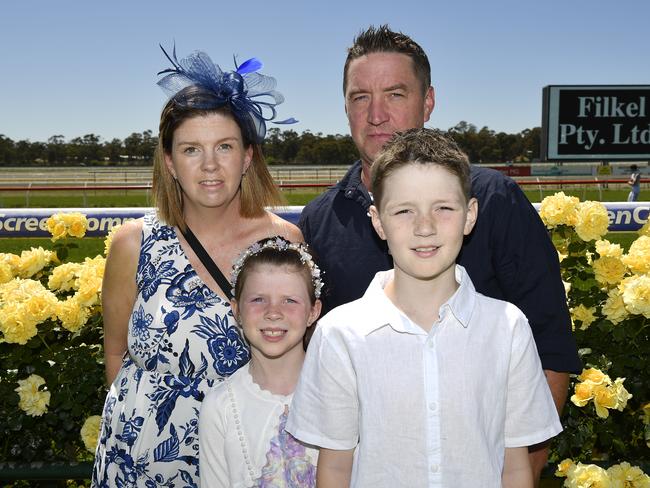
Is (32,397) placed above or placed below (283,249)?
below

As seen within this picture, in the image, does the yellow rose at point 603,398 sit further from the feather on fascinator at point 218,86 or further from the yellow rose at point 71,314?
the yellow rose at point 71,314

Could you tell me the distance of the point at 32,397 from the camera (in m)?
3.07

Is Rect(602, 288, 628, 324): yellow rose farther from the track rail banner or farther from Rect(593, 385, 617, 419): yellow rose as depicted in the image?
the track rail banner

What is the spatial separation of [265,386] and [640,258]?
2.20 meters

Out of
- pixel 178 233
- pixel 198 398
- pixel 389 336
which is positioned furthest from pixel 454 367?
pixel 178 233

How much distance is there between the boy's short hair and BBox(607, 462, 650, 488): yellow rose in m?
1.73

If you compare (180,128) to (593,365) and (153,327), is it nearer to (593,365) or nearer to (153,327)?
(153,327)

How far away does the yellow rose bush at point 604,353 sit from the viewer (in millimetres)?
2855

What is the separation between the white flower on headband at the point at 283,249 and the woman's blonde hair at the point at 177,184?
37cm

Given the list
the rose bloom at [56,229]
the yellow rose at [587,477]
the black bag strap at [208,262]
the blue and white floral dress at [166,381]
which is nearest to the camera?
the blue and white floral dress at [166,381]

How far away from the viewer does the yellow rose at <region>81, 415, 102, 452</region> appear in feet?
9.94

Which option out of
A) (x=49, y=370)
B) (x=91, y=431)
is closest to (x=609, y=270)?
(x=91, y=431)

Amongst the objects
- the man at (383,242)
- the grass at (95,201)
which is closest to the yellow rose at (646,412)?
the man at (383,242)

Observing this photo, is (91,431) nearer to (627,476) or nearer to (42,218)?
(627,476)
